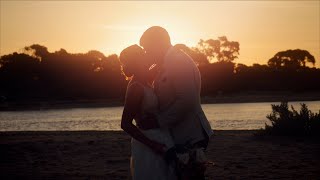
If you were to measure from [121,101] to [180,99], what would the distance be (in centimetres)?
6551

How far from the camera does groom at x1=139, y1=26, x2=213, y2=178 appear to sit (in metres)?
4.96

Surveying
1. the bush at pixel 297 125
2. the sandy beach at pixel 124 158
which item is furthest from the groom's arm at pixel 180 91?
the bush at pixel 297 125

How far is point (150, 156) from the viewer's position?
5.07m

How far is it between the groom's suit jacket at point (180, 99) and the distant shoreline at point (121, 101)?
6081cm

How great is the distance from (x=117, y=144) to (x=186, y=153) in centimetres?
858

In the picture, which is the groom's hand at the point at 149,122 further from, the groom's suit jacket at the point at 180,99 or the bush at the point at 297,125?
the bush at the point at 297,125

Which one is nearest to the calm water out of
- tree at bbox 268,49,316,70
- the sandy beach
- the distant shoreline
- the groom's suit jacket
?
the sandy beach

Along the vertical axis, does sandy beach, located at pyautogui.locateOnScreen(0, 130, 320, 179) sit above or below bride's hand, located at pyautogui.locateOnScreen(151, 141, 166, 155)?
below

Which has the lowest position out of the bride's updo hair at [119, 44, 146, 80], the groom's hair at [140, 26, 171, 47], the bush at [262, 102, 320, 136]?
the bush at [262, 102, 320, 136]

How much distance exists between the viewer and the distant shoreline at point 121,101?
66.8 m

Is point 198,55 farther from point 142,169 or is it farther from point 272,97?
point 142,169

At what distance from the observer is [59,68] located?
8156 centimetres

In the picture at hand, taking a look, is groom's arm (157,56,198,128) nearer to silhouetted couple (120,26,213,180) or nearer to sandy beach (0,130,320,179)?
silhouetted couple (120,26,213,180)

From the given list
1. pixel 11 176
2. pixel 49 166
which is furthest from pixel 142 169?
pixel 49 166
